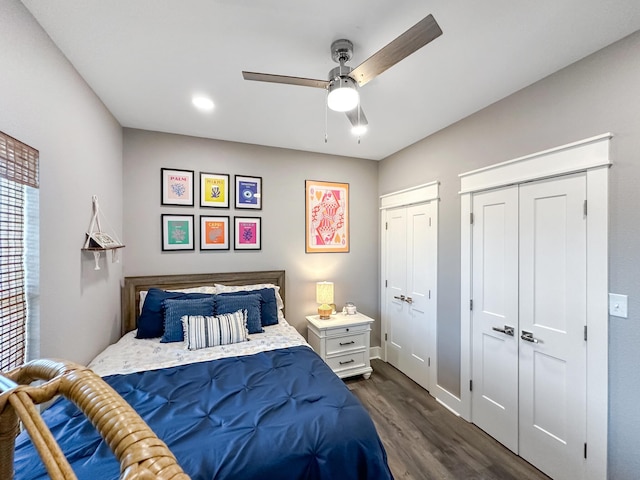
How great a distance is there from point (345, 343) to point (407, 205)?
1.73 metres

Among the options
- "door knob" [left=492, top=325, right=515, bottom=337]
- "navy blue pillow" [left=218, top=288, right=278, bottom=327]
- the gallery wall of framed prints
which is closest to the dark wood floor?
"door knob" [left=492, top=325, right=515, bottom=337]

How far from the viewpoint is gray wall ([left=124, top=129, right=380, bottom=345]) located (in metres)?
2.78

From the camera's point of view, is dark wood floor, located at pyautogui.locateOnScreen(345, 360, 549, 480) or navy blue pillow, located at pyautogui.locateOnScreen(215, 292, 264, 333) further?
navy blue pillow, located at pyautogui.locateOnScreen(215, 292, 264, 333)

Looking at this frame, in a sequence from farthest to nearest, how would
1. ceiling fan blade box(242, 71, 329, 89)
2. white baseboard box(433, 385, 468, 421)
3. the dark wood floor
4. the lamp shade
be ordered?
the lamp shade → white baseboard box(433, 385, 468, 421) → the dark wood floor → ceiling fan blade box(242, 71, 329, 89)

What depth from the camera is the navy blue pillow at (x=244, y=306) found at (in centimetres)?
255

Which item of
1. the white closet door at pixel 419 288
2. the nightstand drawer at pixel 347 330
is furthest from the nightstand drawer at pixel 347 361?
the white closet door at pixel 419 288

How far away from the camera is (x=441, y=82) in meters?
1.95

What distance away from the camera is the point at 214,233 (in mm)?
3035

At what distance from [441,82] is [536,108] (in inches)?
27.2

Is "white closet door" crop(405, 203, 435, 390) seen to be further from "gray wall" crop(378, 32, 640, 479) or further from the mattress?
the mattress

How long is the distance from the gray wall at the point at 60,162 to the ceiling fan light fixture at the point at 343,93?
151 centimetres

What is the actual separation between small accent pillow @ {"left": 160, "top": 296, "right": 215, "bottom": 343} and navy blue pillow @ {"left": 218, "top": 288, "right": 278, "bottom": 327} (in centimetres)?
25

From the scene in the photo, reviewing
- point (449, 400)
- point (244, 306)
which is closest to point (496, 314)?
point (449, 400)

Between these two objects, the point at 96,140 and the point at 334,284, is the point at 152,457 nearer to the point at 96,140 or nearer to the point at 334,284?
the point at 96,140
